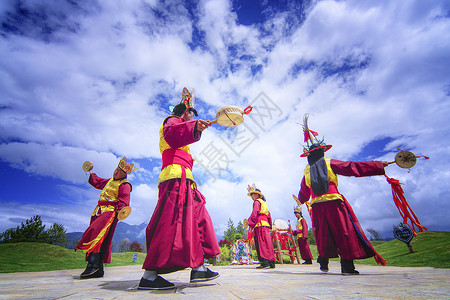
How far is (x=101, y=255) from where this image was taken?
381 centimetres

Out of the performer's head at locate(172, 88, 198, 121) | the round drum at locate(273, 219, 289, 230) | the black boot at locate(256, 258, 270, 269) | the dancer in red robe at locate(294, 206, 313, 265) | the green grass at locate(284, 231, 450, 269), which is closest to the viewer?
the performer's head at locate(172, 88, 198, 121)

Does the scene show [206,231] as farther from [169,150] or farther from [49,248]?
[49,248]

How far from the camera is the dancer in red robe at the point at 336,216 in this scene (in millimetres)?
3348

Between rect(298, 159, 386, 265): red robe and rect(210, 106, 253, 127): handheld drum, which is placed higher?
rect(210, 106, 253, 127): handheld drum

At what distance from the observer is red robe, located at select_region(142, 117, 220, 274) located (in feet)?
6.68

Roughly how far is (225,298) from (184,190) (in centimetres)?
130

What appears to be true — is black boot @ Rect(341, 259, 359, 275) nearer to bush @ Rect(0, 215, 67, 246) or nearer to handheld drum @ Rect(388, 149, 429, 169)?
handheld drum @ Rect(388, 149, 429, 169)

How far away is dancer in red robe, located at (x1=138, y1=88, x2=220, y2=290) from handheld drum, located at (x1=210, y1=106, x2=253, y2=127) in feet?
0.52

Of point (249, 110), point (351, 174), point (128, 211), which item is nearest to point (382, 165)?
point (351, 174)

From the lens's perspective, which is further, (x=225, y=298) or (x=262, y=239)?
(x=262, y=239)

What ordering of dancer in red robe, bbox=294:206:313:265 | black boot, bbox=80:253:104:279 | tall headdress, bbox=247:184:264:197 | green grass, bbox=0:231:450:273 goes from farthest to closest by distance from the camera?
1. dancer in red robe, bbox=294:206:313:265
2. tall headdress, bbox=247:184:264:197
3. green grass, bbox=0:231:450:273
4. black boot, bbox=80:253:104:279

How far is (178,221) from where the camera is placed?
2219 millimetres

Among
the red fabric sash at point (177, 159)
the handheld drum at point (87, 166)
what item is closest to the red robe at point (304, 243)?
the red fabric sash at point (177, 159)

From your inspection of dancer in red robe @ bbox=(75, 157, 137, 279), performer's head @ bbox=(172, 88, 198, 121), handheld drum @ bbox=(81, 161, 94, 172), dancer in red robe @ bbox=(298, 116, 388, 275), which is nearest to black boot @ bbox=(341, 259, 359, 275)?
dancer in red robe @ bbox=(298, 116, 388, 275)
